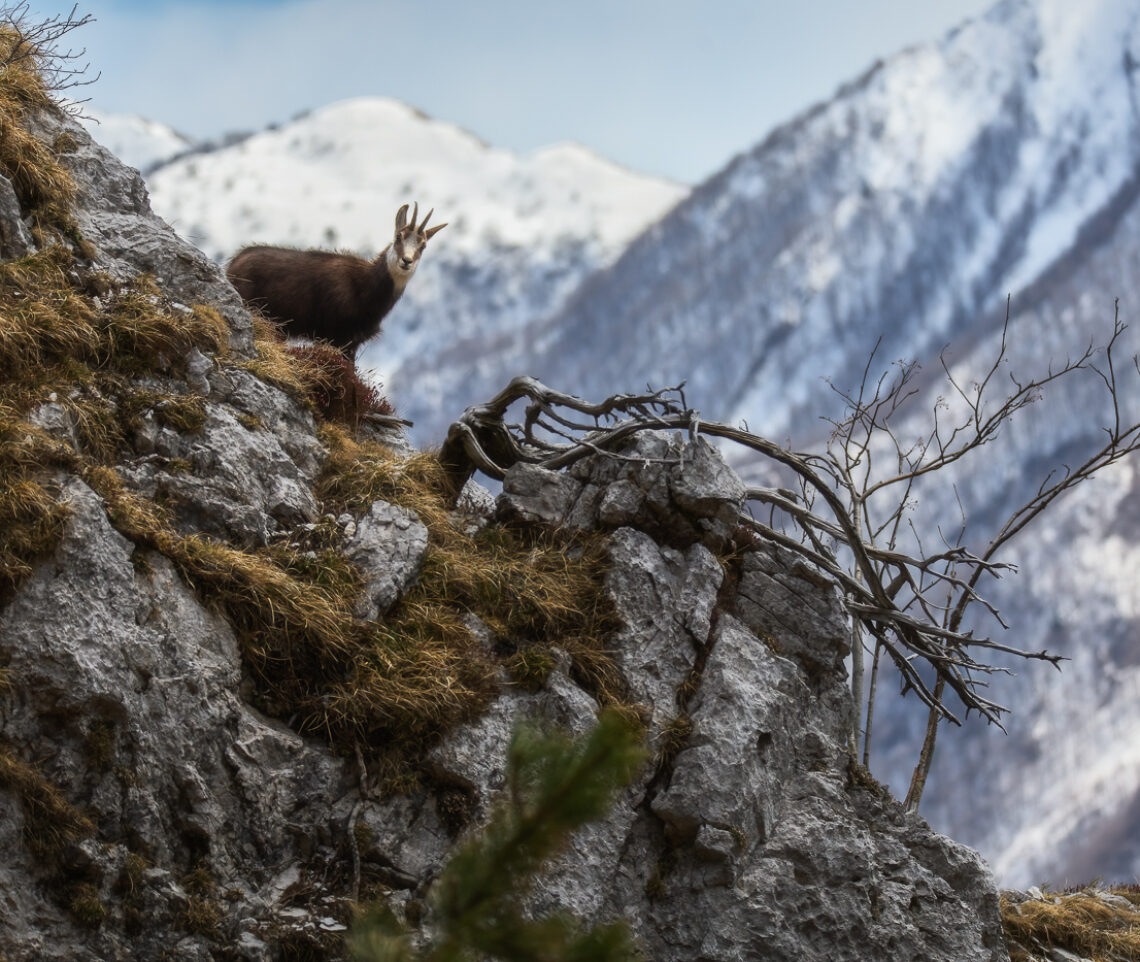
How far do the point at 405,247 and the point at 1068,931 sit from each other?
8.14m

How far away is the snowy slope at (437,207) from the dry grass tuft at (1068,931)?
322ft

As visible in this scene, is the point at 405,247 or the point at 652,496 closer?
the point at 652,496

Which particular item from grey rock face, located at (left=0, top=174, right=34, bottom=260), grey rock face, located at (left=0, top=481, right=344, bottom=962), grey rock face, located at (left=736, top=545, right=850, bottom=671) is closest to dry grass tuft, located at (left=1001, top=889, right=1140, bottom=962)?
grey rock face, located at (left=736, top=545, right=850, bottom=671)

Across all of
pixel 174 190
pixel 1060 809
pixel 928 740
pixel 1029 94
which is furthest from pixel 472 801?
pixel 1029 94

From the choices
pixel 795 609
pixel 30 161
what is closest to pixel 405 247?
pixel 30 161

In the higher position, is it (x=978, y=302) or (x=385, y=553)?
(x=978, y=302)

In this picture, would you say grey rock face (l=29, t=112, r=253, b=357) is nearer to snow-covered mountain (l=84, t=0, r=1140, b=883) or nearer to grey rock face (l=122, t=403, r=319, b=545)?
grey rock face (l=122, t=403, r=319, b=545)

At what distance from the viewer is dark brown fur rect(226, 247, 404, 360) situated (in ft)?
37.2

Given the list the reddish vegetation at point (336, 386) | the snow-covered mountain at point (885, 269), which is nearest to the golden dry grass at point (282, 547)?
the reddish vegetation at point (336, 386)

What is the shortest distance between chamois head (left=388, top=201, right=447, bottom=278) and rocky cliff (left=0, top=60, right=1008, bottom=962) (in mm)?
2537

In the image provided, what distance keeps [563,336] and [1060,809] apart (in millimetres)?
66808

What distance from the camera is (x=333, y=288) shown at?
11.4 m

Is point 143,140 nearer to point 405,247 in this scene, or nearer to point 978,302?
point 978,302

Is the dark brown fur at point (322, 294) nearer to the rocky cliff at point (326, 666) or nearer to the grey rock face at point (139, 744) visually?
the rocky cliff at point (326, 666)
